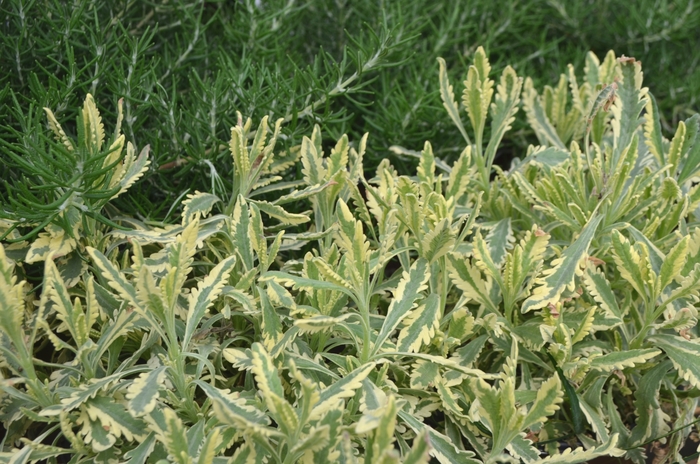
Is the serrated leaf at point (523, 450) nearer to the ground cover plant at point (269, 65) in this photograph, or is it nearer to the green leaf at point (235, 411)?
the green leaf at point (235, 411)

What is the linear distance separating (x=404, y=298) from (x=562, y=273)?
0.18 m

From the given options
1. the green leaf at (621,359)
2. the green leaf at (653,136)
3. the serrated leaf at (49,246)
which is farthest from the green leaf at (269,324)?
the green leaf at (653,136)

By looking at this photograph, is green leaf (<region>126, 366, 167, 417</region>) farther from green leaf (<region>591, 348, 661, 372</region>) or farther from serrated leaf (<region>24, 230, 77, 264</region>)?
green leaf (<region>591, 348, 661, 372</region>)

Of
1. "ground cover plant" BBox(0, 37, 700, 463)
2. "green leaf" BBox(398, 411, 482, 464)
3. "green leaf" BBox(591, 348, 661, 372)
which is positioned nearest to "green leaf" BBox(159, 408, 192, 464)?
"ground cover plant" BBox(0, 37, 700, 463)

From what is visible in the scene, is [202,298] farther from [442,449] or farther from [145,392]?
[442,449]

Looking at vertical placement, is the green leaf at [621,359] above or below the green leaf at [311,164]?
below

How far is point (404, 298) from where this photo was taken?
27.0 inches

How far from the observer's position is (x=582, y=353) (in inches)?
30.3

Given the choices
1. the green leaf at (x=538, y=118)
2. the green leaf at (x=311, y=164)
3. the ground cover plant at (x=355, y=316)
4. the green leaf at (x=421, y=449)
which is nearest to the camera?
the green leaf at (x=421, y=449)

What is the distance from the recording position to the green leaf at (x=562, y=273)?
2.27ft

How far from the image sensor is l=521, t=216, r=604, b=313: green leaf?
691mm

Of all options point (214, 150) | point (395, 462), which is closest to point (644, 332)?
point (395, 462)

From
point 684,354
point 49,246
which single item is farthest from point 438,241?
point 49,246

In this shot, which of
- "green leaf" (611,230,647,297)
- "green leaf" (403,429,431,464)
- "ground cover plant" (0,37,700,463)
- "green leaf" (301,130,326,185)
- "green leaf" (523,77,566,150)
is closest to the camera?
"green leaf" (403,429,431,464)
